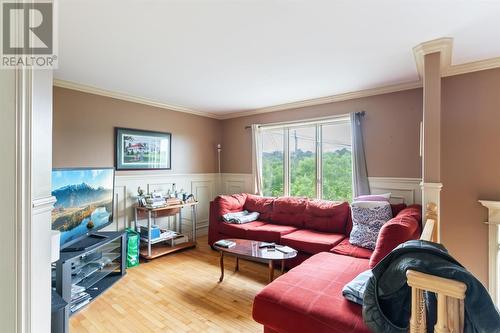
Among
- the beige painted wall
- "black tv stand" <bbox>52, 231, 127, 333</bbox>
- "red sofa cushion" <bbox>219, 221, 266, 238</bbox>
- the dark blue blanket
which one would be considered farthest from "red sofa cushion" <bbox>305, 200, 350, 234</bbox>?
"black tv stand" <bbox>52, 231, 127, 333</bbox>

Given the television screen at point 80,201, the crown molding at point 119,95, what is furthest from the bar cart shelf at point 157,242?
the crown molding at point 119,95

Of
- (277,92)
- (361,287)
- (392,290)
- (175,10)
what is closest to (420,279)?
(392,290)

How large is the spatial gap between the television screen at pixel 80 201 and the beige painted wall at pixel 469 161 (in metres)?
3.96

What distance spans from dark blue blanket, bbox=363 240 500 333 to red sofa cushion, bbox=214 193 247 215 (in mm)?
3033

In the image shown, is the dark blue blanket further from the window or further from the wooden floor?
the window

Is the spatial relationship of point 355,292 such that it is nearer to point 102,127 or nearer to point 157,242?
point 157,242

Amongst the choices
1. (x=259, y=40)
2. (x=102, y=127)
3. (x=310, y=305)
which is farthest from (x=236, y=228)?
(x=259, y=40)

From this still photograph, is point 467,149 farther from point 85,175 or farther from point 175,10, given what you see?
point 85,175

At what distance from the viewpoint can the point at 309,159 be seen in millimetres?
4328

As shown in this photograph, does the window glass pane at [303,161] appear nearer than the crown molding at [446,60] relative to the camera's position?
No

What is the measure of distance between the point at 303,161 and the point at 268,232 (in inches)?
60.1

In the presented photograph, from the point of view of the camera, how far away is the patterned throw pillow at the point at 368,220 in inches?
115

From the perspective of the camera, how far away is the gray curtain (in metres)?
3.63

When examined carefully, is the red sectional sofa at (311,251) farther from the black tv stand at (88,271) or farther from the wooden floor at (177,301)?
the black tv stand at (88,271)
